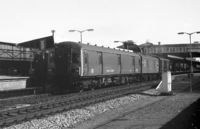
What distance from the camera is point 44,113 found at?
11266 mm

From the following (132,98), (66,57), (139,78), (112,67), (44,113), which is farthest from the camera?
(139,78)

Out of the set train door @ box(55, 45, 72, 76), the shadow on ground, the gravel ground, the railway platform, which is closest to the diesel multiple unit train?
train door @ box(55, 45, 72, 76)

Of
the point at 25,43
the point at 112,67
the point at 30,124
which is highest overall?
the point at 25,43

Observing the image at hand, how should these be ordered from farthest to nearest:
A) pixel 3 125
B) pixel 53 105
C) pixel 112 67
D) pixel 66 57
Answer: pixel 112 67 < pixel 66 57 < pixel 53 105 < pixel 3 125

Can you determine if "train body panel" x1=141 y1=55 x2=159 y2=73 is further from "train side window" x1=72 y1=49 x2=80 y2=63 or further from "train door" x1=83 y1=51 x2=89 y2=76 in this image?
"train side window" x1=72 y1=49 x2=80 y2=63

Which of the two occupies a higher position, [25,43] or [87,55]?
[25,43]

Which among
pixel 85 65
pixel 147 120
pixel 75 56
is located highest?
pixel 75 56

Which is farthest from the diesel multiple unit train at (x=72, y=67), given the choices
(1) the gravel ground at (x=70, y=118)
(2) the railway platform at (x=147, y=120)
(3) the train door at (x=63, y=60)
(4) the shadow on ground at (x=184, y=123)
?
(4) the shadow on ground at (x=184, y=123)

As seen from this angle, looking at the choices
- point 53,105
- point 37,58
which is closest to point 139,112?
point 53,105

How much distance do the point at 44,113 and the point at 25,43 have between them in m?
20.4

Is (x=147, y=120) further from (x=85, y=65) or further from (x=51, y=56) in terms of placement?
(x=51, y=56)

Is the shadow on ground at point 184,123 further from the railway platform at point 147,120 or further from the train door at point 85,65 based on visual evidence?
the train door at point 85,65

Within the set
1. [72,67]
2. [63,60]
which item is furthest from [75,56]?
[63,60]

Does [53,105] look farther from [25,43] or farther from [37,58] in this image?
[25,43]
